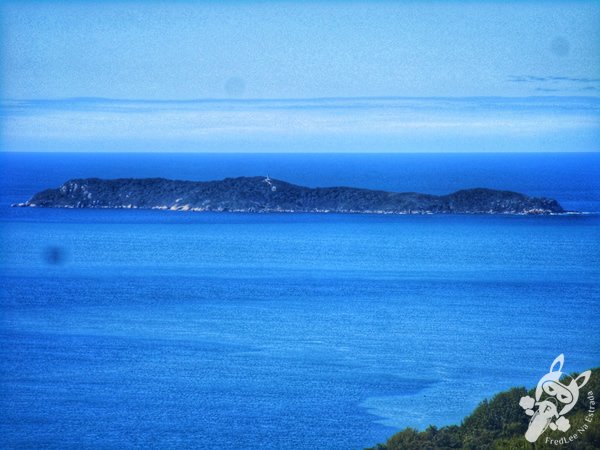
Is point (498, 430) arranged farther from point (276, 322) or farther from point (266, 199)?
point (266, 199)

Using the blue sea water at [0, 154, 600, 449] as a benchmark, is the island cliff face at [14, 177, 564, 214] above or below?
above

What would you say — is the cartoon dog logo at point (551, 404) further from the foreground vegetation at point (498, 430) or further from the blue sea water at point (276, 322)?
the blue sea water at point (276, 322)

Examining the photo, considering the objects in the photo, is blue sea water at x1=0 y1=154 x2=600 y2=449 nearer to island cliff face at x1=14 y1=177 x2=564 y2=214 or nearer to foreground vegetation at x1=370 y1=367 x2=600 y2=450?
island cliff face at x1=14 y1=177 x2=564 y2=214

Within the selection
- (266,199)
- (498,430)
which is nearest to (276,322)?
(498,430)

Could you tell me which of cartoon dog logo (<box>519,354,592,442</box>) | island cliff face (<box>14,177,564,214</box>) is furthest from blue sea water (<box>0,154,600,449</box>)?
cartoon dog logo (<box>519,354,592,442</box>)

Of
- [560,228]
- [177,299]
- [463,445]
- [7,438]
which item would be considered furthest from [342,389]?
[560,228]
